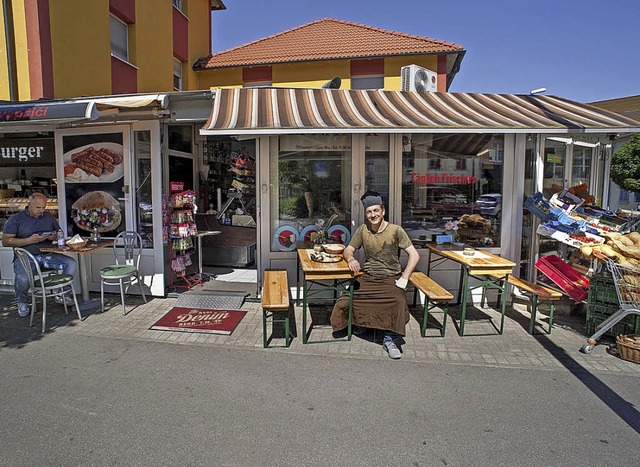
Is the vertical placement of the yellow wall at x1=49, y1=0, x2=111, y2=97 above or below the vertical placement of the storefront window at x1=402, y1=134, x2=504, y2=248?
above

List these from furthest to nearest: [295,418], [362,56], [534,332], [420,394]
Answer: [362,56] → [534,332] → [420,394] → [295,418]

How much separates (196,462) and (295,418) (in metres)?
0.81

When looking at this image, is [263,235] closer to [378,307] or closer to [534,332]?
[378,307]

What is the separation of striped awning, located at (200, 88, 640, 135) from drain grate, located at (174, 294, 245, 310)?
8.32 feet

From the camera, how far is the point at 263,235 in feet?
20.6

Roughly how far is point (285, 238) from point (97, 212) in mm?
3089

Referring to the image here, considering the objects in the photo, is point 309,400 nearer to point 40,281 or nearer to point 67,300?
point 40,281

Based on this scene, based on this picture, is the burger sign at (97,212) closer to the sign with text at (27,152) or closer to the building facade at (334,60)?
the sign with text at (27,152)

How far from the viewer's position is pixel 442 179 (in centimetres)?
638

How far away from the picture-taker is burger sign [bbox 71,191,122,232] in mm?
6613

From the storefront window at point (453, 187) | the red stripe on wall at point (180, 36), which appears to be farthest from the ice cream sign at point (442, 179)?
the red stripe on wall at point (180, 36)

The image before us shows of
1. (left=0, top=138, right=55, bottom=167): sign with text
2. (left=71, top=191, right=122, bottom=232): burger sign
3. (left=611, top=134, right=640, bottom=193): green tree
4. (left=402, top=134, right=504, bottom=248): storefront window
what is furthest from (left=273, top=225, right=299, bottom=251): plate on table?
(left=611, top=134, right=640, bottom=193): green tree

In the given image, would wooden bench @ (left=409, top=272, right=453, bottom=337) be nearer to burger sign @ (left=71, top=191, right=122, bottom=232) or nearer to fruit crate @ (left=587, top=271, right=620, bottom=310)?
fruit crate @ (left=587, top=271, right=620, bottom=310)

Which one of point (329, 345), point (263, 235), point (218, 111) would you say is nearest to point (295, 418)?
point (329, 345)
